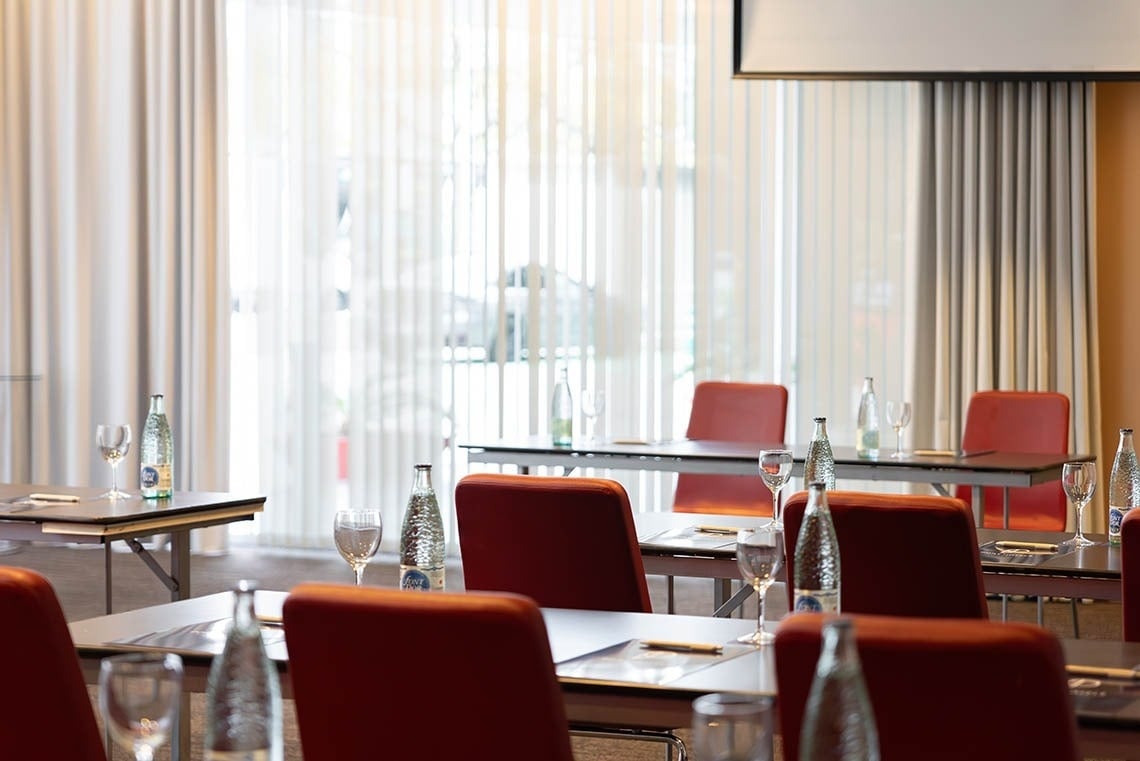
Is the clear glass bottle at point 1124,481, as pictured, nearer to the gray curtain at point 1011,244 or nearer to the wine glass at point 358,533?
the wine glass at point 358,533

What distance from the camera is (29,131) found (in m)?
8.09

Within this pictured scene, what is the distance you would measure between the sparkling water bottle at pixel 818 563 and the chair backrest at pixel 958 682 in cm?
71

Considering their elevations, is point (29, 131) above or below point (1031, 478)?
above

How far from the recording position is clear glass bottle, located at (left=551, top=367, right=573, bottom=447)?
5961mm

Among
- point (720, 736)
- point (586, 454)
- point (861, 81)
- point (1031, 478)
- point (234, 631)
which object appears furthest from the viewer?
point (861, 81)

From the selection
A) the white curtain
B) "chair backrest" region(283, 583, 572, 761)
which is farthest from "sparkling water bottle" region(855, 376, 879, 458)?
"chair backrest" region(283, 583, 572, 761)

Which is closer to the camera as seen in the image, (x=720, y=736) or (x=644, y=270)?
(x=720, y=736)

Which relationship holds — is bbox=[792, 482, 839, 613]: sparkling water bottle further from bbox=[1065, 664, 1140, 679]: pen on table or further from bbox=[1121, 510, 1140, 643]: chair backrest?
bbox=[1121, 510, 1140, 643]: chair backrest

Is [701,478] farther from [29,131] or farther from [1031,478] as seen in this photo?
[29,131]

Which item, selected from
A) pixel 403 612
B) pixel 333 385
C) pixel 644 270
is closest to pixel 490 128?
pixel 644 270

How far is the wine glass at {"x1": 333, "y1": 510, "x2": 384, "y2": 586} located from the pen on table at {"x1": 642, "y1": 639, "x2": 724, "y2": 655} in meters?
0.57

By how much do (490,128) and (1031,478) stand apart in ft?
11.4

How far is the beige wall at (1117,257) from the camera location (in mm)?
6973

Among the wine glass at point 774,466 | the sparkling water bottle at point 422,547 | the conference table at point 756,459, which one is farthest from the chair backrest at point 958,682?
the conference table at point 756,459
